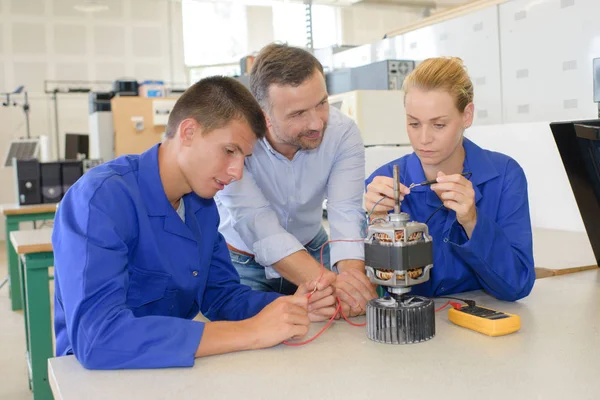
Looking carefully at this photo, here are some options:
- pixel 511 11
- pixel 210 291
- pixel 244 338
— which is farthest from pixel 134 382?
pixel 511 11

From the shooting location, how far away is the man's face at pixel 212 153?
1.24m

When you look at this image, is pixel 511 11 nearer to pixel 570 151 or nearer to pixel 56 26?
pixel 570 151

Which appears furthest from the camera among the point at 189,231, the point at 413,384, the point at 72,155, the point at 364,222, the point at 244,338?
the point at 72,155

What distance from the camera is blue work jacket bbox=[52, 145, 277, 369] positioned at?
0.99 meters

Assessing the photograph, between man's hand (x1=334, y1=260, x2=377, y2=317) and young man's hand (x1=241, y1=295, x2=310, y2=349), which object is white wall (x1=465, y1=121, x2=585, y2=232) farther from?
young man's hand (x1=241, y1=295, x2=310, y2=349)

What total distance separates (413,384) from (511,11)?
3.39m

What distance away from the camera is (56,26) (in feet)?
27.5

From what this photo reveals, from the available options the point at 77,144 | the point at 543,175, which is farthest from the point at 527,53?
the point at 77,144

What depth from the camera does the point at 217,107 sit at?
4.07 feet

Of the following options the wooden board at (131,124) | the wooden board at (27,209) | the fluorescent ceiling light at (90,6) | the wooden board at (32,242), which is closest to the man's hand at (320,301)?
the wooden board at (32,242)

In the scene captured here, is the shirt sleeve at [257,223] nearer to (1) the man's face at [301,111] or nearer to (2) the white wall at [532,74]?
(1) the man's face at [301,111]

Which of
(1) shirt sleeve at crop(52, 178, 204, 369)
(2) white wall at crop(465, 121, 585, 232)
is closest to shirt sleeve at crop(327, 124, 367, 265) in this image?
(1) shirt sleeve at crop(52, 178, 204, 369)

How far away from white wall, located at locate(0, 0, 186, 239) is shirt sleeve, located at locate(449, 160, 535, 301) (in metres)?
7.86

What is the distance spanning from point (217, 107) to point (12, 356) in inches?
114
